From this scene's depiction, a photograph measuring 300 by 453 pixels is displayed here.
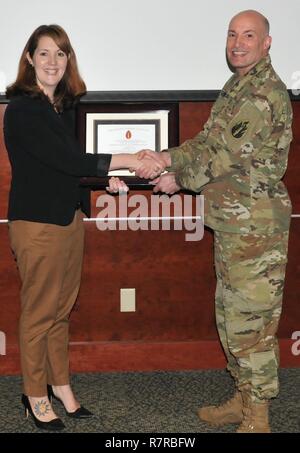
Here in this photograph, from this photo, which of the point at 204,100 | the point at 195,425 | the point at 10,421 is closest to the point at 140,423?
the point at 195,425

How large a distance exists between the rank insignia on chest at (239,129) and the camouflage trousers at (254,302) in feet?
1.22

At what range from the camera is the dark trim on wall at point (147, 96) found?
2.99 meters

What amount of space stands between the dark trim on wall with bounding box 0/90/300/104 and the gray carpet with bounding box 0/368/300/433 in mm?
1327

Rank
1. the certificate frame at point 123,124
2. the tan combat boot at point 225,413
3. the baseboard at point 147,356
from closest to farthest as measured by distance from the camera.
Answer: the tan combat boot at point 225,413 → the certificate frame at point 123,124 → the baseboard at point 147,356

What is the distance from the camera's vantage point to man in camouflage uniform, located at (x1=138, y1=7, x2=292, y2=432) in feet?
7.63

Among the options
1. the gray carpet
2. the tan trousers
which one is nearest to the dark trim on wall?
the tan trousers

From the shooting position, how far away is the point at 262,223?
2.34 m

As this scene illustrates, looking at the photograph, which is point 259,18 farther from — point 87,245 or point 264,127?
point 87,245

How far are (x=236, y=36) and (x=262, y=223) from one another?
29.0 inches

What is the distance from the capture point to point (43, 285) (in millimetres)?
2400

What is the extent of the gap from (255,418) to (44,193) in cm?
116

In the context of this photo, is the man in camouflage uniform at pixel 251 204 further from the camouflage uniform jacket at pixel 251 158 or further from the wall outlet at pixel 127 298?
the wall outlet at pixel 127 298

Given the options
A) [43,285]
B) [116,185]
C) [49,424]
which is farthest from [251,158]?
[49,424]

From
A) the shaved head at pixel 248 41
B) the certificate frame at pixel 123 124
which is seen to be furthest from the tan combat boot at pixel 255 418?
the shaved head at pixel 248 41
